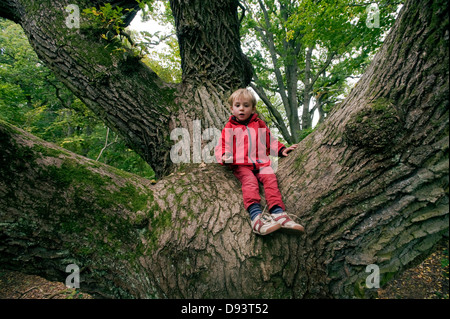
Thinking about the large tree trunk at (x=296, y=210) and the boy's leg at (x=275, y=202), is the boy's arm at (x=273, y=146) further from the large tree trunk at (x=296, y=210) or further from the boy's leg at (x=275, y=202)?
the large tree trunk at (x=296, y=210)

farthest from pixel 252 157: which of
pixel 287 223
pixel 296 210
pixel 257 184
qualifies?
pixel 287 223

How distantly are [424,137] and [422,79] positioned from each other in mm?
334

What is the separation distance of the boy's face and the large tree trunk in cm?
89

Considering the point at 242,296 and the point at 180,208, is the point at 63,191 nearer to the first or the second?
the point at 180,208

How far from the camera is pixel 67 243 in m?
1.46

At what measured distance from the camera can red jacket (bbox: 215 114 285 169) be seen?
222 cm

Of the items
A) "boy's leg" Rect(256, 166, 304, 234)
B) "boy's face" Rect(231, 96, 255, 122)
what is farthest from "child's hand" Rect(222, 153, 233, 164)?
"boy's face" Rect(231, 96, 255, 122)

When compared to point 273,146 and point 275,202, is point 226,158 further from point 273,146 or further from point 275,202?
point 275,202

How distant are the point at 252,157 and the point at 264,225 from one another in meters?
0.89

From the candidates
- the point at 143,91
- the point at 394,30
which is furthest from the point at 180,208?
the point at 394,30

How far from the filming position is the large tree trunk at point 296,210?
1.24m

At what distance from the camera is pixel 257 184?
1934mm

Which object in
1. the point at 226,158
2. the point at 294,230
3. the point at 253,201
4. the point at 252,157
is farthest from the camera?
the point at 252,157

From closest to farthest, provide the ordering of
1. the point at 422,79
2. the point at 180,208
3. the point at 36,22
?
1. the point at 422,79
2. the point at 180,208
3. the point at 36,22
